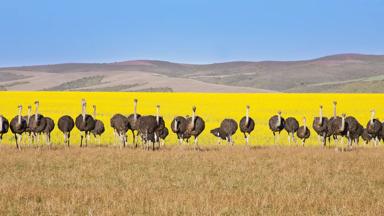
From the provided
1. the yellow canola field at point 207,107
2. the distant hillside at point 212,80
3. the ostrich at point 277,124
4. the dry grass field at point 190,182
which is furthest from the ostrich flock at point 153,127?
the distant hillside at point 212,80

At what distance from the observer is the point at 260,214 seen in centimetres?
1151

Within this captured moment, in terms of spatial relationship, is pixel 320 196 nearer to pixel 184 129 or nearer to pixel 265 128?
pixel 184 129

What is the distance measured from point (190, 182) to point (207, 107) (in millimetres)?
38938

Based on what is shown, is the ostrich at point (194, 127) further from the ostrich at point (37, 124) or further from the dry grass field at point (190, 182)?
the ostrich at point (37, 124)

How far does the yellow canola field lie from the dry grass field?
856 cm

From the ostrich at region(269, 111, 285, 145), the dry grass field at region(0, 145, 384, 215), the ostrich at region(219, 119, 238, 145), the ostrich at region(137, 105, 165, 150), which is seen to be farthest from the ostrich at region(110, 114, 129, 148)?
the ostrich at region(269, 111, 285, 145)

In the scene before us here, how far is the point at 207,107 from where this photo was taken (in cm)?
5466

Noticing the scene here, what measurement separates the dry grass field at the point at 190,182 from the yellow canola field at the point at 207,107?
28.1 ft

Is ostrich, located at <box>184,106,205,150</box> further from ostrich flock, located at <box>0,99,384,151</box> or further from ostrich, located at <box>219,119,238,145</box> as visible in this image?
ostrich, located at <box>219,119,238,145</box>

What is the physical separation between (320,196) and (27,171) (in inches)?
335

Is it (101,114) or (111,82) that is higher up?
(111,82)

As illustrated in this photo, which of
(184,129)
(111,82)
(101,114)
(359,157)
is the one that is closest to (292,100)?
(101,114)

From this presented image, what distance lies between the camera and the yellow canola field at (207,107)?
35.5 meters

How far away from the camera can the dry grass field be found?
12.0m
